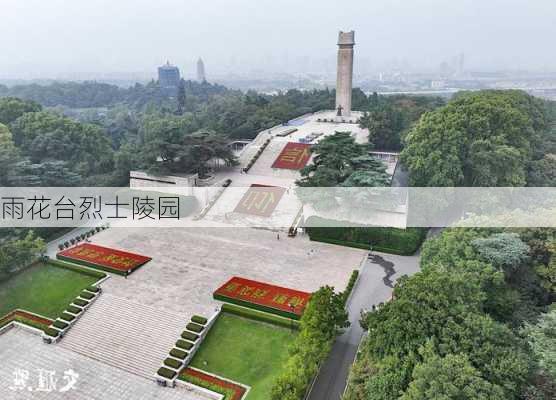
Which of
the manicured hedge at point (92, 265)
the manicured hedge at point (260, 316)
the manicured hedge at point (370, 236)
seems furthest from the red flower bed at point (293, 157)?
the manicured hedge at point (260, 316)

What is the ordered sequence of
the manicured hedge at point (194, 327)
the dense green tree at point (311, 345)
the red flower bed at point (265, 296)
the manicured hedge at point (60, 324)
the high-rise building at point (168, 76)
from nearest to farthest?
the dense green tree at point (311, 345), the manicured hedge at point (194, 327), the manicured hedge at point (60, 324), the red flower bed at point (265, 296), the high-rise building at point (168, 76)

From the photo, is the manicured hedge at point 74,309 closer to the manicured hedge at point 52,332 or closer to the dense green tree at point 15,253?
the manicured hedge at point 52,332

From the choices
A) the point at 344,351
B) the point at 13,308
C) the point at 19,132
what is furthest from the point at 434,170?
the point at 19,132

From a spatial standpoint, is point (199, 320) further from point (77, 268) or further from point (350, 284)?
point (77, 268)

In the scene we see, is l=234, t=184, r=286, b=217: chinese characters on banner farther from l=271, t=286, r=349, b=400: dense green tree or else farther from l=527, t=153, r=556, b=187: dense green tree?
l=527, t=153, r=556, b=187: dense green tree

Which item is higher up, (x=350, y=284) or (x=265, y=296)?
(x=350, y=284)

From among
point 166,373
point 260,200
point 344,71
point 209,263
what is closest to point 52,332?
point 166,373

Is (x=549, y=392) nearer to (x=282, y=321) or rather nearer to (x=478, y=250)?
(x=478, y=250)
